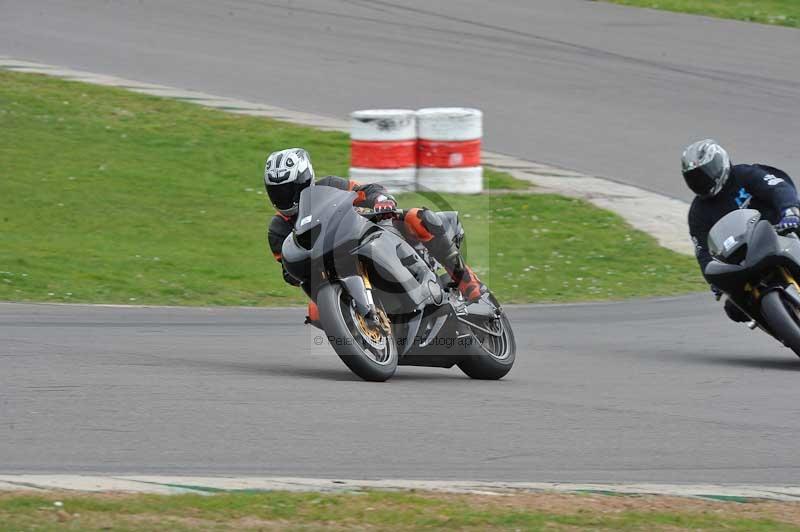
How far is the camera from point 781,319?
898cm

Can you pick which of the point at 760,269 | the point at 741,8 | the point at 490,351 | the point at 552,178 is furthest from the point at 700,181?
the point at 741,8

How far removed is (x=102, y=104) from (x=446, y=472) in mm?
12508

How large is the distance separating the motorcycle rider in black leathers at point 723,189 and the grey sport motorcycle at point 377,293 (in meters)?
1.97

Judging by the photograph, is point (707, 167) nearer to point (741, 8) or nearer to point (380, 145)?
point (380, 145)

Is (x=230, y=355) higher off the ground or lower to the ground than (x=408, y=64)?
lower

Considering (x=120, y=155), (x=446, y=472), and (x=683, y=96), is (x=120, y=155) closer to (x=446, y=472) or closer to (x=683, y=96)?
(x=683, y=96)

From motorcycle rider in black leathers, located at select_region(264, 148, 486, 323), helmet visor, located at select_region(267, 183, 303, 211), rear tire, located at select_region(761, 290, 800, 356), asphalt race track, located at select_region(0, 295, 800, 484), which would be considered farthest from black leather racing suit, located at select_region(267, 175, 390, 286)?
rear tire, located at select_region(761, 290, 800, 356)

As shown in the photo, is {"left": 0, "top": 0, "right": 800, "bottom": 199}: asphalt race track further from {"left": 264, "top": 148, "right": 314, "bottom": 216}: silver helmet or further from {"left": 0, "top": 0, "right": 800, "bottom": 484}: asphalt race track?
{"left": 264, "top": 148, "right": 314, "bottom": 216}: silver helmet

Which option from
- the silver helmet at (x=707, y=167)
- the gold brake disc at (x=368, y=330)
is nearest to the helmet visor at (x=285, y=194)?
the gold brake disc at (x=368, y=330)

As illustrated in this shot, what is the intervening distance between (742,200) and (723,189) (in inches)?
6.0

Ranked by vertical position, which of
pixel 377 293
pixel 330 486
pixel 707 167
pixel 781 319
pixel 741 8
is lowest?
pixel 330 486

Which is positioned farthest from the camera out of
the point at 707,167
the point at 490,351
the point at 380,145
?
the point at 380,145

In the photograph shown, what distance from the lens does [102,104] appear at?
17812 mm

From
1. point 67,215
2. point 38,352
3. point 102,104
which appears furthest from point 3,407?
point 102,104
